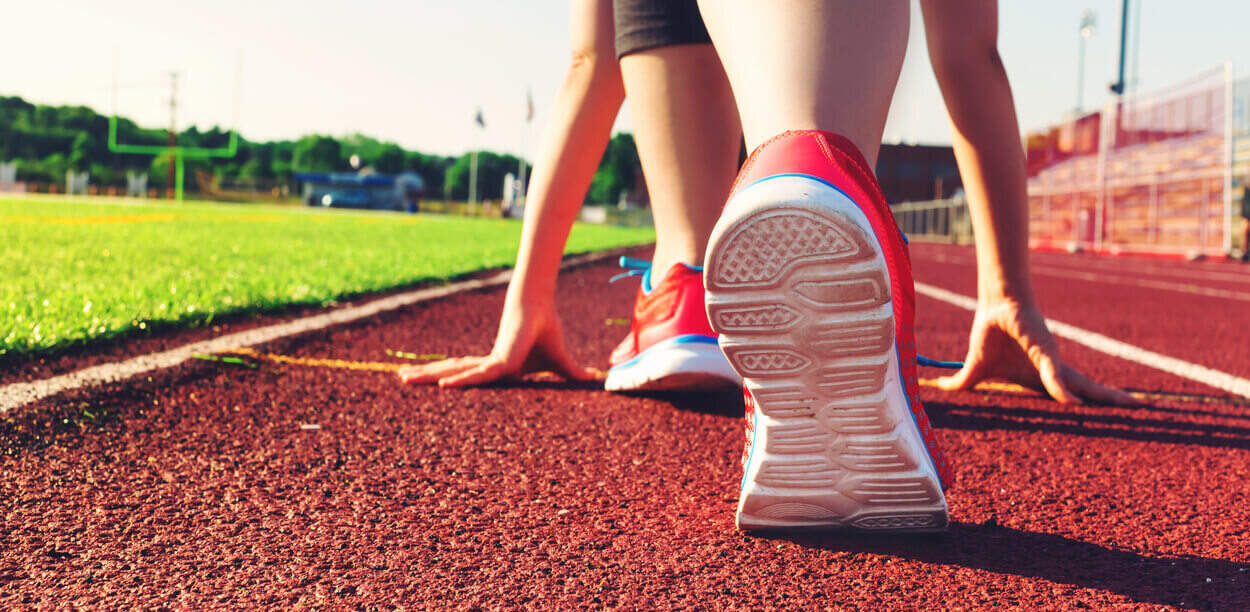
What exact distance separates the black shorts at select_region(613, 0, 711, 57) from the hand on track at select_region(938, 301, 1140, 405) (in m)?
0.95

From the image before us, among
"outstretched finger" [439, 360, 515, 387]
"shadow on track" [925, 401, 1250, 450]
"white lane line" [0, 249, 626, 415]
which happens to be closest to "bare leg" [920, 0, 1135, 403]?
"shadow on track" [925, 401, 1250, 450]

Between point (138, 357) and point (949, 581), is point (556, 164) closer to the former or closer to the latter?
point (138, 357)

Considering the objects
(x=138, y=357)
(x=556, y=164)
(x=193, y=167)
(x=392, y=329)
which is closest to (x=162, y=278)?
(x=392, y=329)

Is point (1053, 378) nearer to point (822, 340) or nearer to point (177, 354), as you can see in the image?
point (822, 340)

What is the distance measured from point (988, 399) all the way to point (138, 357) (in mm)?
2134

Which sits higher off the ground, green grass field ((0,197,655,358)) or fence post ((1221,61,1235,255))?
fence post ((1221,61,1235,255))

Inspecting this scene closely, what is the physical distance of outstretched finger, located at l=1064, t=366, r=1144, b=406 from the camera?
2.37 m

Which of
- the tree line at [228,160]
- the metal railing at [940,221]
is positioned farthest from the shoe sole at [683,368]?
the tree line at [228,160]

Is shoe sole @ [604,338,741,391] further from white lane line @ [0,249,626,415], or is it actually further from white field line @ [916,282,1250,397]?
white field line @ [916,282,1250,397]

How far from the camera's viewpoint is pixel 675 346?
2.01m

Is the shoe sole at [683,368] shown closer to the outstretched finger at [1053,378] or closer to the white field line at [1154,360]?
the outstretched finger at [1053,378]

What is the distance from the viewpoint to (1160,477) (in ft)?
5.57

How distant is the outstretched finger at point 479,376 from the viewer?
241 cm

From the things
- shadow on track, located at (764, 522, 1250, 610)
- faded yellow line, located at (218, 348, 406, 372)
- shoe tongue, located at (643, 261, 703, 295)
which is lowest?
shadow on track, located at (764, 522, 1250, 610)
